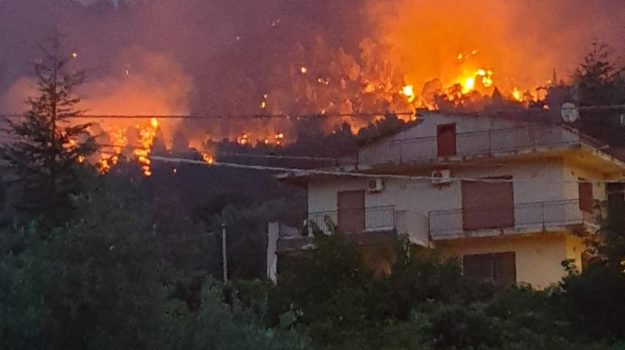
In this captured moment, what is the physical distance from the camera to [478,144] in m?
39.5

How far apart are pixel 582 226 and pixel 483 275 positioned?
3.55 meters

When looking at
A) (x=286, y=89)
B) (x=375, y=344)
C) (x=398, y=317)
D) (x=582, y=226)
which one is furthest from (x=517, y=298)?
(x=286, y=89)

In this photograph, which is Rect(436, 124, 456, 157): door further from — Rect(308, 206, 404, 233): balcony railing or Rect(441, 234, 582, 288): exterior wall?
Rect(441, 234, 582, 288): exterior wall

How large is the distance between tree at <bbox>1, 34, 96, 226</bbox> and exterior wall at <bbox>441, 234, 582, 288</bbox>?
1381cm

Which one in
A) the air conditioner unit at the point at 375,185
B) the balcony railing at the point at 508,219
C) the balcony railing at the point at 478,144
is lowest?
the balcony railing at the point at 508,219

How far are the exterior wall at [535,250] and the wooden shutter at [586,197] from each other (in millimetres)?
1344

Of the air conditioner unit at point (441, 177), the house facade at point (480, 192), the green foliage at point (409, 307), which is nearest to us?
the green foliage at point (409, 307)

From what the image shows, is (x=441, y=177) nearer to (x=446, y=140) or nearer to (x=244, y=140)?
(x=446, y=140)

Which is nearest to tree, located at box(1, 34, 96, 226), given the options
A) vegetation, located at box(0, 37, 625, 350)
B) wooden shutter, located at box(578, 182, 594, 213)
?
vegetation, located at box(0, 37, 625, 350)

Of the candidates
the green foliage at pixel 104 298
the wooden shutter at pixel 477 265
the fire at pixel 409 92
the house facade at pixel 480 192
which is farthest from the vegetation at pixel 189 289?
the fire at pixel 409 92

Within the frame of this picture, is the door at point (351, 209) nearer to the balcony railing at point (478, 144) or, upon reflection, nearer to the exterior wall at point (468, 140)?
the exterior wall at point (468, 140)

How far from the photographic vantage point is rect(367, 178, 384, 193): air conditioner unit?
131 ft

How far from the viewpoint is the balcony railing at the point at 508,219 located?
3775 cm

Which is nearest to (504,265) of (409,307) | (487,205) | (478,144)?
(487,205)
